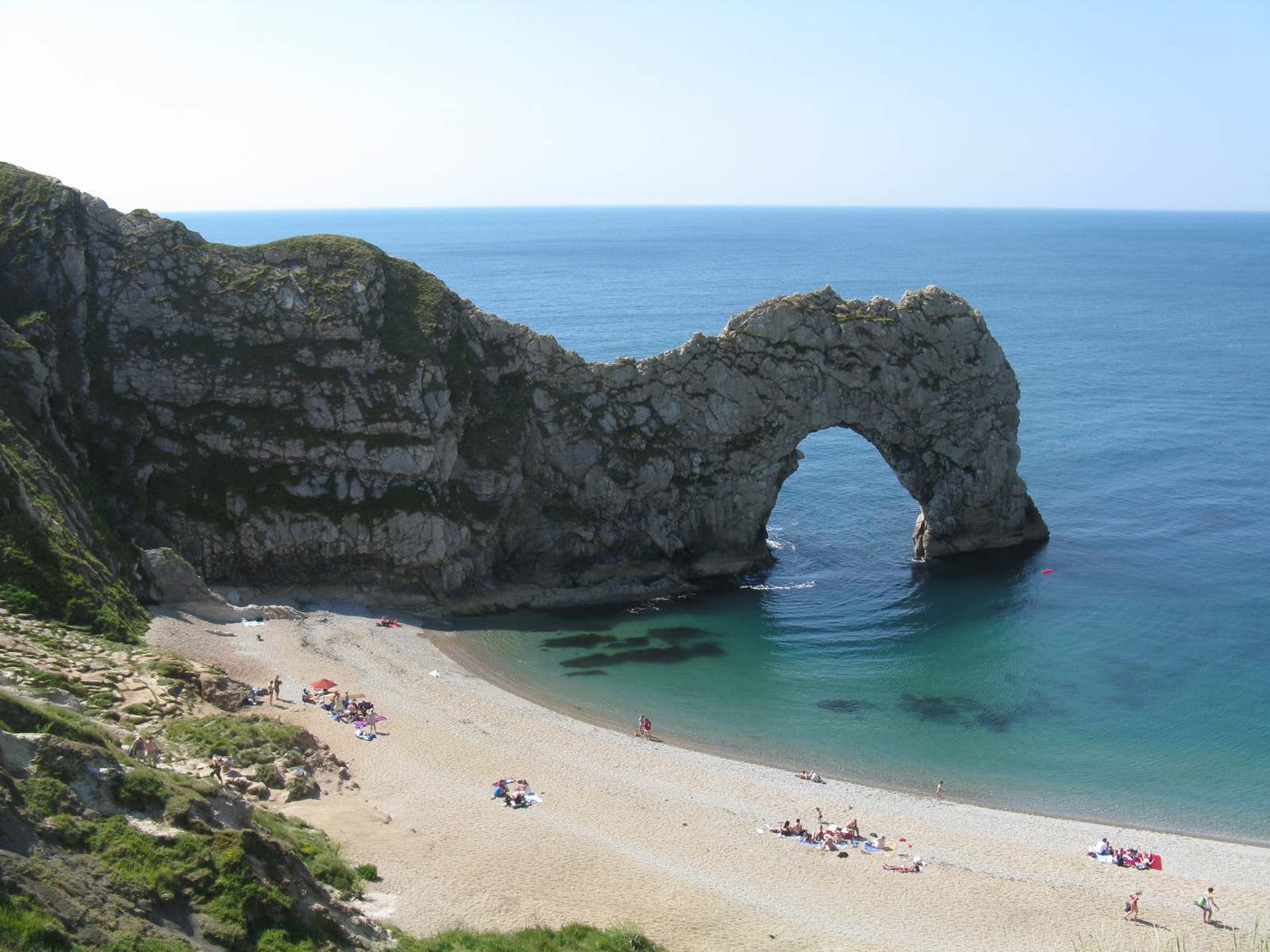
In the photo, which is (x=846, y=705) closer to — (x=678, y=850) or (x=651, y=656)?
(x=651, y=656)

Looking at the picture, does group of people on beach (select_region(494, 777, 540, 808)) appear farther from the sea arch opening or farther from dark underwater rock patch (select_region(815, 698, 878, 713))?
the sea arch opening

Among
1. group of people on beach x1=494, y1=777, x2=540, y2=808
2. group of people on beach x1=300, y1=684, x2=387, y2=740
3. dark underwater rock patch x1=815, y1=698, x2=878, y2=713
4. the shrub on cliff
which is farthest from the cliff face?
group of people on beach x1=494, y1=777, x2=540, y2=808

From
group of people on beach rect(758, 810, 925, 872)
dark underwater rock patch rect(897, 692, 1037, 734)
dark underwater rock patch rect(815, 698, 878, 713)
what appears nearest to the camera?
group of people on beach rect(758, 810, 925, 872)

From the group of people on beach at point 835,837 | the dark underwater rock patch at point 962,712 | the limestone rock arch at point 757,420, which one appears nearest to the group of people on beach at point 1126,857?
the group of people on beach at point 835,837

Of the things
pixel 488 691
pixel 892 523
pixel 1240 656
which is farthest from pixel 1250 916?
pixel 892 523

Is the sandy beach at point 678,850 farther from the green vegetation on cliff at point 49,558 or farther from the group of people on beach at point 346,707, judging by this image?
the green vegetation on cliff at point 49,558

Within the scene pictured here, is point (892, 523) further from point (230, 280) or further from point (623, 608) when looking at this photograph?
point (230, 280)
